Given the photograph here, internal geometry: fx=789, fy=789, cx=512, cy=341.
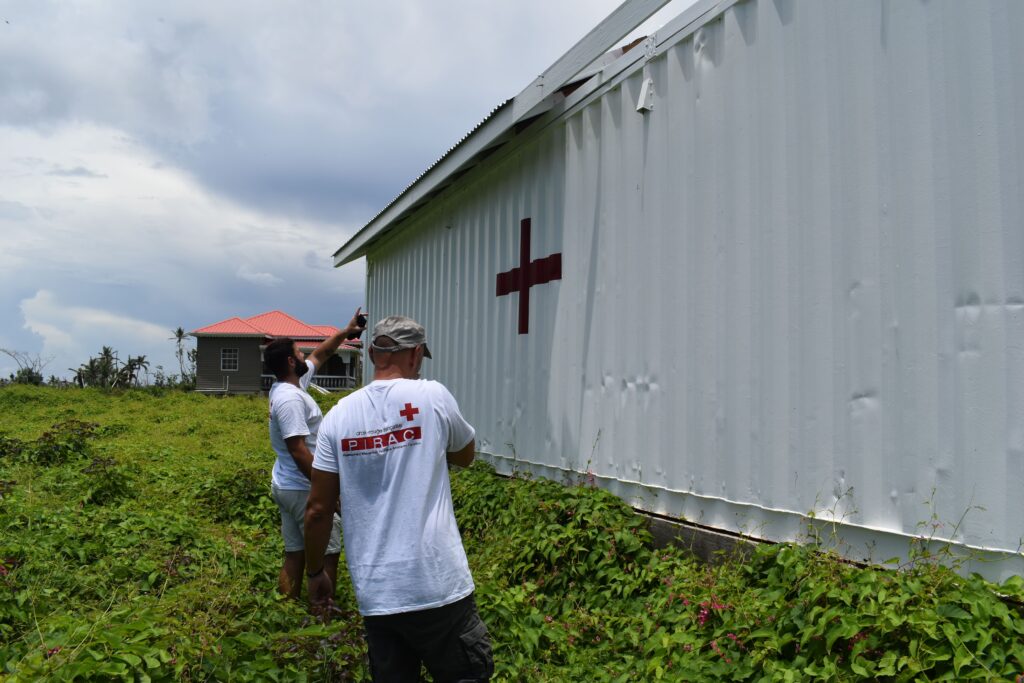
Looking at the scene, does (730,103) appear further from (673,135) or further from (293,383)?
(293,383)

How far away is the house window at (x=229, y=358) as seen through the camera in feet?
122

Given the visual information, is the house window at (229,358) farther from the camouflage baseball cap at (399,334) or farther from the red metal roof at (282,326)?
the camouflage baseball cap at (399,334)

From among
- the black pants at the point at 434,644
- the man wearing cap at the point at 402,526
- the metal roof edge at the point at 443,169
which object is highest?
the metal roof edge at the point at 443,169

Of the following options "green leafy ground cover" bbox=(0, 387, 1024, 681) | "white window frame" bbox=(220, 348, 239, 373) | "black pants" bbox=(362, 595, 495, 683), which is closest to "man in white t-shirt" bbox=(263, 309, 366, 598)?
"green leafy ground cover" bbox=(0, 387, 1024, 681)

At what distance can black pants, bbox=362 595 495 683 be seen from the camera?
8.97 ft

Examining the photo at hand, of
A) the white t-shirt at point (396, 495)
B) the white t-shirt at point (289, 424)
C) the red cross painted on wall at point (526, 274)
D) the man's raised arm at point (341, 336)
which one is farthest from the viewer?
the red cross painted on wall at point (526, 274)

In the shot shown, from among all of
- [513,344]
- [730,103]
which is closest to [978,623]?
[730,103]

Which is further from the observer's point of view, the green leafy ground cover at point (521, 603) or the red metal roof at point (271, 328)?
the red metal roof at point (271, 328)

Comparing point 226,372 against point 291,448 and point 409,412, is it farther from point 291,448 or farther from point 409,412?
point 409,412

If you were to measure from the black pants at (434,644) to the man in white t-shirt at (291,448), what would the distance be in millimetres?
1763

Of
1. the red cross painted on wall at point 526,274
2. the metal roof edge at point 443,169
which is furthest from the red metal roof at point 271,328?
the red cross painted on wall at point 526,274

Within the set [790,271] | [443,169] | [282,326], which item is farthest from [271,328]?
[790,271]

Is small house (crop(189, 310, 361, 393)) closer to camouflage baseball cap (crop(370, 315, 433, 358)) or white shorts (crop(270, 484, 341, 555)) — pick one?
white shorts (crop(270, 484, 341, 555))

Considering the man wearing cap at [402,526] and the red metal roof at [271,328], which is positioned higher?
the red metal roof at [271,328]
